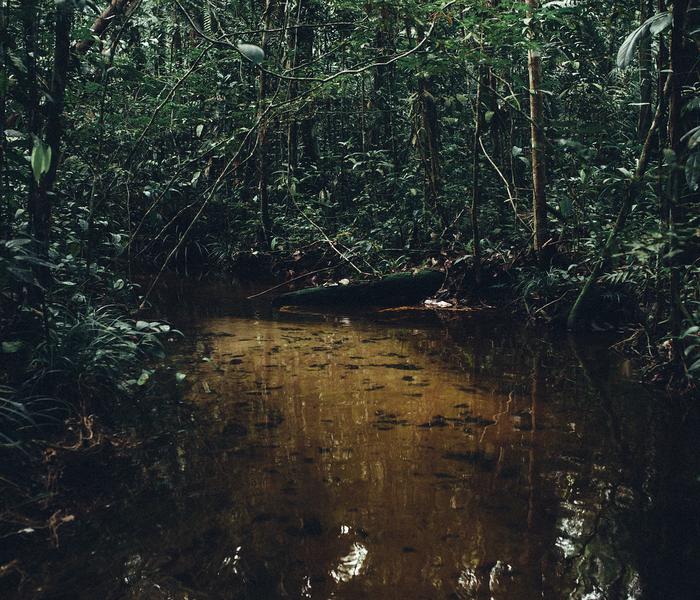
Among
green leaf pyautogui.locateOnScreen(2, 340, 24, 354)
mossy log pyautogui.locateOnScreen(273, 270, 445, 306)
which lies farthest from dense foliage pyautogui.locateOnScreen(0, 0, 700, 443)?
mossy log pyautogui.locateOnScreen(273, 270, 445, 306)

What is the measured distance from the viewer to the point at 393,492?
2.56m

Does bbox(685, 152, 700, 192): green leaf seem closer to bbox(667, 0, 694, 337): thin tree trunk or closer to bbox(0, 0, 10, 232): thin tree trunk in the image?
bbox(667, 0, 694, 337): thin tree trunk

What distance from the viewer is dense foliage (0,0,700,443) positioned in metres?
3.36

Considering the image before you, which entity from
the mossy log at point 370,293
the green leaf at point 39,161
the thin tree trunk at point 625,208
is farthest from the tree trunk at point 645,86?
the green leaf at point 39,161

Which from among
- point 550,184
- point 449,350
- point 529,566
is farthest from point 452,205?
point 529,566

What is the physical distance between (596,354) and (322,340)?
7.60 feet

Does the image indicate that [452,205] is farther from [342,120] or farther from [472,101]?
[342,120]

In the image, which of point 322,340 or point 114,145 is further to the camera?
point 114,145

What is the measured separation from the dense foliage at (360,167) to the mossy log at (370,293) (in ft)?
1.09

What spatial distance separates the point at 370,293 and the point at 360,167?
480cm

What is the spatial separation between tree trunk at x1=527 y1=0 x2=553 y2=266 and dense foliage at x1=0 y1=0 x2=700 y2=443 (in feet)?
A: 0.08

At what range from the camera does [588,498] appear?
250 centimetres

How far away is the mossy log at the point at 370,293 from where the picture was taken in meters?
7.15

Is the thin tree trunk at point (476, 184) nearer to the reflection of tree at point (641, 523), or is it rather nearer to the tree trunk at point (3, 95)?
the reflection of tree at point (641, 523)
